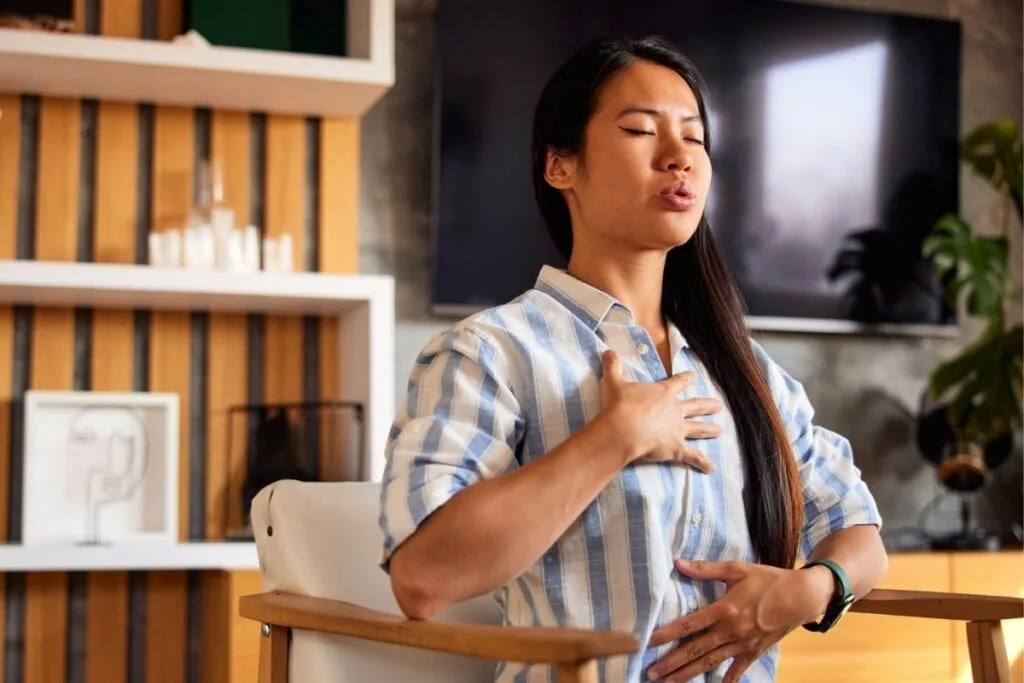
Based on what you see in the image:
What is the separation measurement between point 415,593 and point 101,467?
71.5 inches

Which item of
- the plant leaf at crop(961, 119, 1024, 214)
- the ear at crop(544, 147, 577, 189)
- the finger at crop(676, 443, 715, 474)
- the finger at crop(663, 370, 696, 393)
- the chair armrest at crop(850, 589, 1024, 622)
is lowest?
the chair armrest at crop(850, 589, 1024, 622)

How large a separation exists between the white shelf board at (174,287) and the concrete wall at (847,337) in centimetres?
37

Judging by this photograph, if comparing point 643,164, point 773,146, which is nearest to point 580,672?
point 643,164

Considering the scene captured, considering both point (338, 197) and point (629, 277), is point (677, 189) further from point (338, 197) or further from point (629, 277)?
point (338, 197)

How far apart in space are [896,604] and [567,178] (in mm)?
633

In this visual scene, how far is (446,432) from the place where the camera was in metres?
1.30

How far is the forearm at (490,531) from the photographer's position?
4.03ft

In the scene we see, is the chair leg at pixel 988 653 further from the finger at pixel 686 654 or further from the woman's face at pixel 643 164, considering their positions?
the woman's face at pixel 643 164

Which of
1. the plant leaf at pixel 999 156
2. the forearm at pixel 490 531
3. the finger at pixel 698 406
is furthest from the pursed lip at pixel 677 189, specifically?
the plant leaf at pixel 999 156

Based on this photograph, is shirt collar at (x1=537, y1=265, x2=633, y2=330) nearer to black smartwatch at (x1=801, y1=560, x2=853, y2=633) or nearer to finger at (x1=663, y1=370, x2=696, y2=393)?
finger at (x1=663, y1=370, x2=696, y2=393)

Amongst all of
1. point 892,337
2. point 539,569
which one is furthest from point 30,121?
point 892,337

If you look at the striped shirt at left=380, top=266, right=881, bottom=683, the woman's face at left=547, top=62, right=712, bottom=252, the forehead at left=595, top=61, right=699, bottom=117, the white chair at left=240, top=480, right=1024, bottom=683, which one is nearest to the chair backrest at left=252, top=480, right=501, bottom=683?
the white chair at left=240, top=480, right=1024, bottom=683

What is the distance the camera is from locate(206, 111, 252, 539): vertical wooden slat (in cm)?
300

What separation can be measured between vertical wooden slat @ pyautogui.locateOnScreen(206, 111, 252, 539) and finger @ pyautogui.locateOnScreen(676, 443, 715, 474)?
70.5 inches
